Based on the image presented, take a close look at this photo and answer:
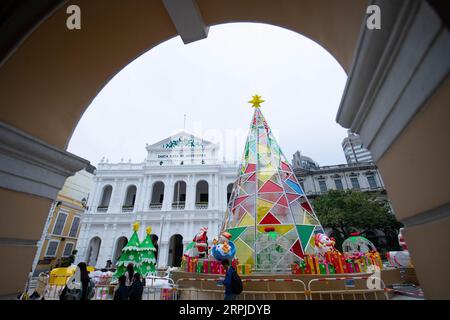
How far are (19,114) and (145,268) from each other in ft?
30.4

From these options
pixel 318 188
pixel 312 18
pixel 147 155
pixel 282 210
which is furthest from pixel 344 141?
pixel 312 18

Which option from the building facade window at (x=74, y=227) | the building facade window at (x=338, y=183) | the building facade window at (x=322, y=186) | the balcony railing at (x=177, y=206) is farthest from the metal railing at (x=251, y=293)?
the building facade window at (x=338, y=183)

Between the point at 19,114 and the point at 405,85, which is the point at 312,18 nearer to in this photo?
the point at 405,85

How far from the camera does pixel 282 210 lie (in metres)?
7.78

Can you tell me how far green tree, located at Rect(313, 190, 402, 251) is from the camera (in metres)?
20.3

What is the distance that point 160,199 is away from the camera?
831 inches

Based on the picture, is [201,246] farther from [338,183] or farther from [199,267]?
[338,183]

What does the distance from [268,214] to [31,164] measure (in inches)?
272

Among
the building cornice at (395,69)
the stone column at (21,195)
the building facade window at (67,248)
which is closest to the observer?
the building cornice at (395,69)

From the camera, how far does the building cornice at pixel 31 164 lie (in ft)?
5.61

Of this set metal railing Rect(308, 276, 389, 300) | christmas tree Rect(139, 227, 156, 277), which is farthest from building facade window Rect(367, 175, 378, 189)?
christmas tree Rect(139, 227, 156, 277)

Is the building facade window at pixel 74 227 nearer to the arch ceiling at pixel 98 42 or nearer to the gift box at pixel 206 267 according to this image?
the gift box at pixel 206 267

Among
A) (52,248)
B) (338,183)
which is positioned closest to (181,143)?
(52,248)

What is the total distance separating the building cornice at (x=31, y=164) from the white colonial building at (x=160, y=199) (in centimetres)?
1507
